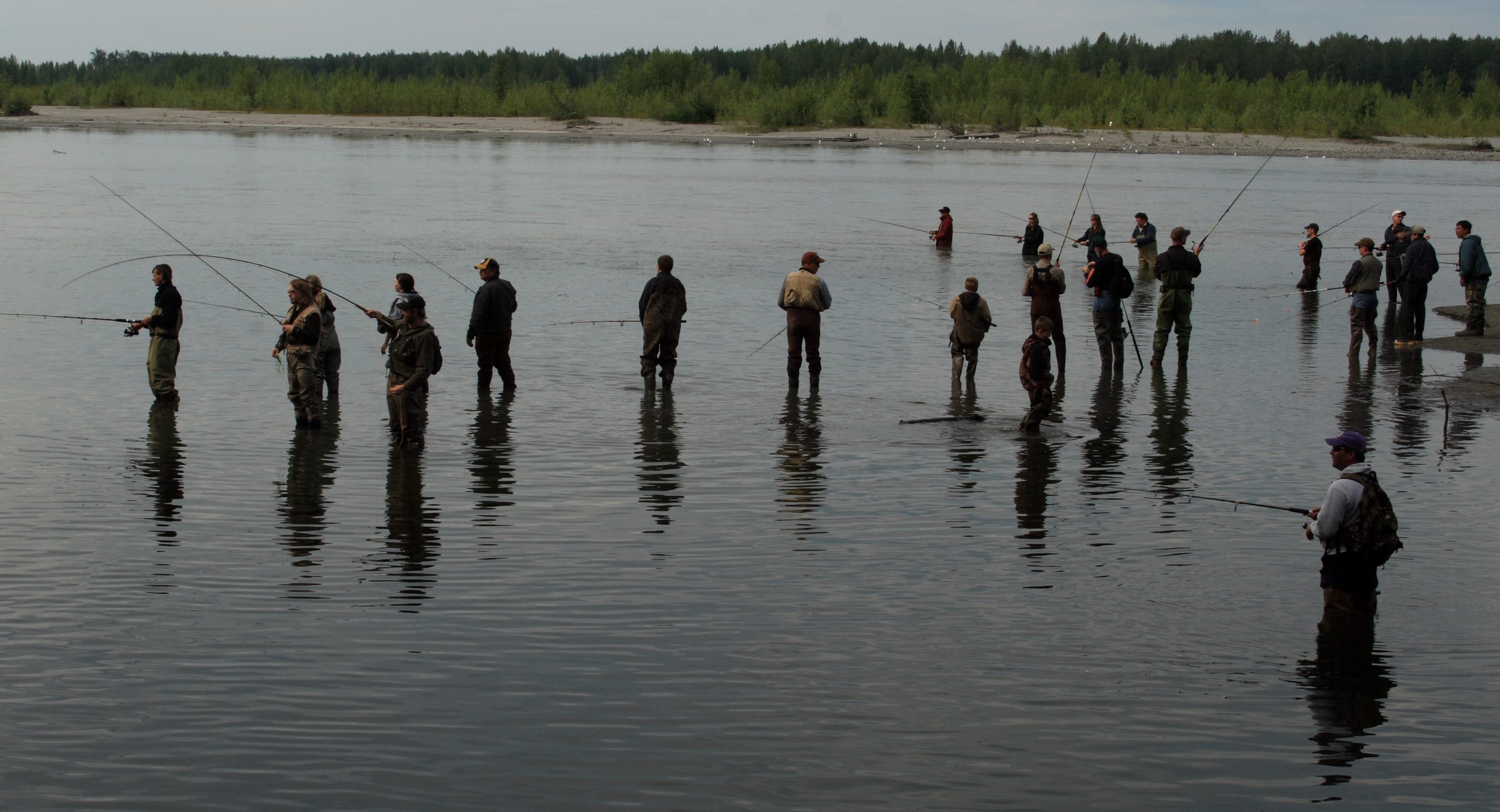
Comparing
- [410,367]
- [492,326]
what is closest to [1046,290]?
[492,326]

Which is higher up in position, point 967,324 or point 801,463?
point 967,324

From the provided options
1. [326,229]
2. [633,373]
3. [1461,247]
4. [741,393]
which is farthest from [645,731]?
[326,229]

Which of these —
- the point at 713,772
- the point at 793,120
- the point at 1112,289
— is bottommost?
the point at 713,772

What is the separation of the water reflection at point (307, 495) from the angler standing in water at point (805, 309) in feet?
15.0

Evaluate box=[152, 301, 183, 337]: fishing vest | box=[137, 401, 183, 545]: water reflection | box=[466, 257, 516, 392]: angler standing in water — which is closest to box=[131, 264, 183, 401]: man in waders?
box=[152, 301, 183, 337]: fishing vest

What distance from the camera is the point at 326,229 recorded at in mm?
36156

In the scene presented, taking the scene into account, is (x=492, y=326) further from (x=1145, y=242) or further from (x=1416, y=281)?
(x=1145, y=242)

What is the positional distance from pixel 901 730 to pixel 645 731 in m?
1.16

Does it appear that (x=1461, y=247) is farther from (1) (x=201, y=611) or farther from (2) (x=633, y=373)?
(1) (x=201, y=611)

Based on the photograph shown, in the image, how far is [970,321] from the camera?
628 inches

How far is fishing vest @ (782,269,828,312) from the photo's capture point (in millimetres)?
15422

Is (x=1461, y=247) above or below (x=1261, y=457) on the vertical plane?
above

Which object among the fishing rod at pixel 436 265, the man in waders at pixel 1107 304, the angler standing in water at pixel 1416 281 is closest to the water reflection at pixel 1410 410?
the angler standing in water at pixel 1416 281

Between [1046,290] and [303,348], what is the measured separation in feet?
24.7
